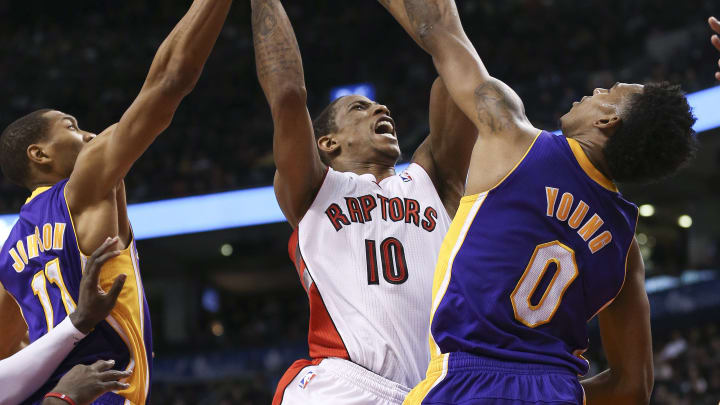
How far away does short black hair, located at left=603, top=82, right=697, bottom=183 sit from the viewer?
284cm

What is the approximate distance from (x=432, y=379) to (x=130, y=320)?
1551 mm

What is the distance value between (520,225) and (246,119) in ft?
63.0

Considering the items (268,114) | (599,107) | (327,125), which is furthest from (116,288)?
(268,114)

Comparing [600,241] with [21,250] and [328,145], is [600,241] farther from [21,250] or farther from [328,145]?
[21,250]

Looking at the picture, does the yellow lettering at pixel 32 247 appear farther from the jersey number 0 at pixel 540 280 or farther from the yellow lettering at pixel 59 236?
the jersey number 0 at pixel 540 280

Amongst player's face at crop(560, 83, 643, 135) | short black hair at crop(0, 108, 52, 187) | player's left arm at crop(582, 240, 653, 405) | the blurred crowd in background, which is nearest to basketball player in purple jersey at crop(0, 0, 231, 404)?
short black hair at crop(0, 108, 52, 187)

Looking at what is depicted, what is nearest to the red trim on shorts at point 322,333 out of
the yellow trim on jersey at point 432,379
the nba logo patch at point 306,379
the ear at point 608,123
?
the nba logo patch at point 306,379

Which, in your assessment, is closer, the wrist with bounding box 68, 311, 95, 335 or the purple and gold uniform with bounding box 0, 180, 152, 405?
the wrist with bounding box 68, 311, 95, 335

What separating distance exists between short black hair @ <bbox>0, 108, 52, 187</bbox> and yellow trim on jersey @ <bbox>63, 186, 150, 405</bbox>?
0.67 meters

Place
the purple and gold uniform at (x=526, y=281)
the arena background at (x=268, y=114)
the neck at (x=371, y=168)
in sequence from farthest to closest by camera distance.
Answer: the arena background at (x=268, y=114) < the neck at (x=371, y=168) < the purple and gold uniform at (x=526, y=281)

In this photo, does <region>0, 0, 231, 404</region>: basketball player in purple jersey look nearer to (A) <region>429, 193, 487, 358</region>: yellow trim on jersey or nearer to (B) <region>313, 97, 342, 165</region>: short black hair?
(B) <region>313, 97, 342, 165</region>: short black hair

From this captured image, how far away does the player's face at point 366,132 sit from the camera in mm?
3893

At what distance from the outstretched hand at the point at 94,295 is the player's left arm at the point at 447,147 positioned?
4.91 ft

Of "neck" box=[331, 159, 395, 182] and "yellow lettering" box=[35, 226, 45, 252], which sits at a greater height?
"neck" box=[331, 159, 395, 182]
